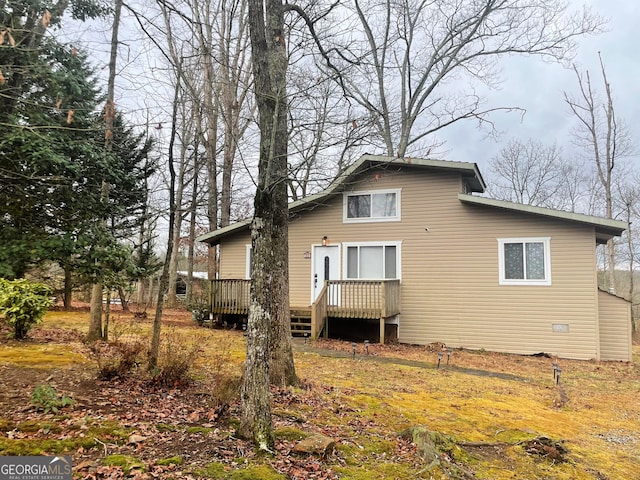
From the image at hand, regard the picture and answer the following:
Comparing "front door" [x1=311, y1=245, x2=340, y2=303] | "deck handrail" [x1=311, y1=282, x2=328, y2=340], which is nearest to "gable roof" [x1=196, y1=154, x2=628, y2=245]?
"front door" [x1=311, y1=245, x2=340, y2=303]

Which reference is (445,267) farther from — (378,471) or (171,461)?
(171,461)

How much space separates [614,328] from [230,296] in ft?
38.3

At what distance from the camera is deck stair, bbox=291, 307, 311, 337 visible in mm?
13038

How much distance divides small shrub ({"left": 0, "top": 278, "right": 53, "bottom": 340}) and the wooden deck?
233 inches

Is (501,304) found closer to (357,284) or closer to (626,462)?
(357,284)

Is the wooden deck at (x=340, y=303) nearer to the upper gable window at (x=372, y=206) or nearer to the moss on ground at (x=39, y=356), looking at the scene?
the upper gable window at (x=372, y=206)

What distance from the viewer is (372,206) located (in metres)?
13.9

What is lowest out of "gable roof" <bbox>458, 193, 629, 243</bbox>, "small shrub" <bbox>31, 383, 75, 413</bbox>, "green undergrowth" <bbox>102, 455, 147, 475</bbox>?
"green undergrowth" <bbox>102, 455, 147, 475</bbox>

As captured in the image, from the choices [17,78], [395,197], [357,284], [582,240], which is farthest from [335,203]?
[17,78]

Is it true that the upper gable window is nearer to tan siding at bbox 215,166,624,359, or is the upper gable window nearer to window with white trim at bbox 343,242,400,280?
tan siding at bbox 215,166,624,359

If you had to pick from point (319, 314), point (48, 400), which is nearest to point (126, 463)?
point (48, 400)

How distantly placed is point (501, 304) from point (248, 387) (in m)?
10.5

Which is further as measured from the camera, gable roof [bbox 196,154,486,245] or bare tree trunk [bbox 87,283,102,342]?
gable roof [bbox 196,154,486,245]

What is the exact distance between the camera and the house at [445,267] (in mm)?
11383
